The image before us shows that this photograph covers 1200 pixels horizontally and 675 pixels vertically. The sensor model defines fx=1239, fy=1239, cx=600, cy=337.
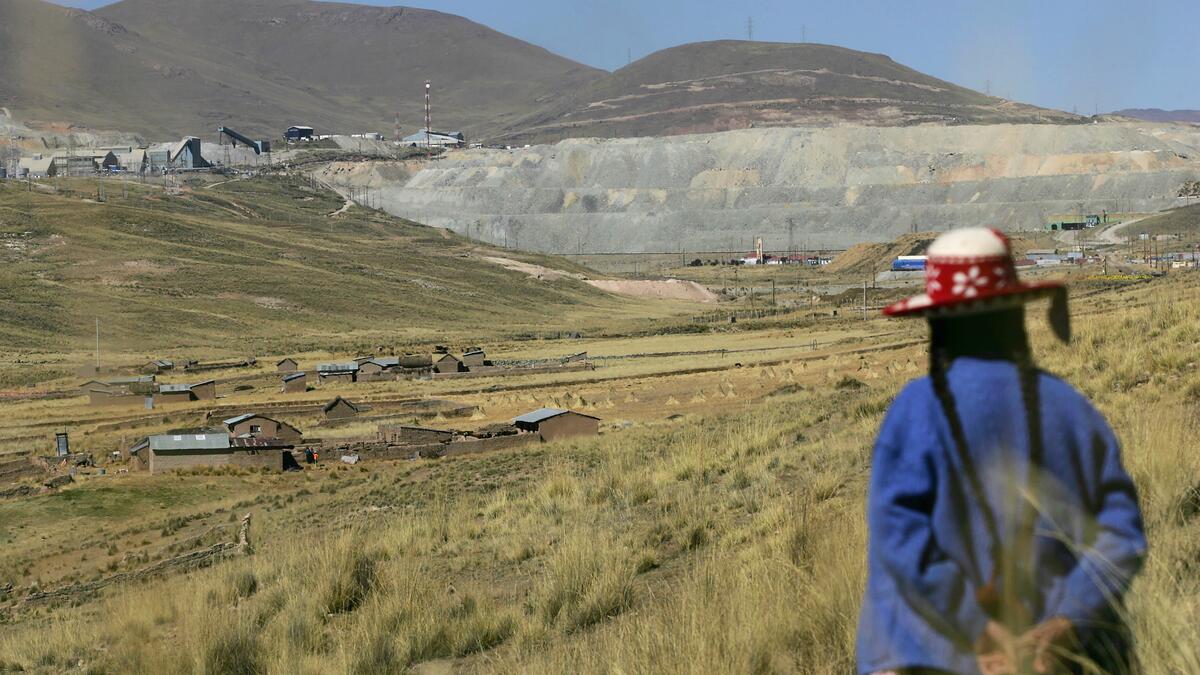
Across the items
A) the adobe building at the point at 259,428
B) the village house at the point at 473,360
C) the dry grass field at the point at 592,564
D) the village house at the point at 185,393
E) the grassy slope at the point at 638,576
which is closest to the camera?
the grassy slope at the point at 638,576

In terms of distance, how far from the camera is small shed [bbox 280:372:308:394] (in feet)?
192

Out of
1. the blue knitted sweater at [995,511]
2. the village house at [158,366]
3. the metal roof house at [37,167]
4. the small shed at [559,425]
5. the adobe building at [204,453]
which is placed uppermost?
the metal roof house at [37,167]

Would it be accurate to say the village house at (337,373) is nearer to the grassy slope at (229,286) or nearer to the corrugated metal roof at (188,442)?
the grassy slope at (229,286)

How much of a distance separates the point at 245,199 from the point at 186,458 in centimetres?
13913

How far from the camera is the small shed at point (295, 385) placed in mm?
58531

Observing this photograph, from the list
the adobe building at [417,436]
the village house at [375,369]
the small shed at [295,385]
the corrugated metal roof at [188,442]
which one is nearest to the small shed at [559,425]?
the adobe building at [417,436]

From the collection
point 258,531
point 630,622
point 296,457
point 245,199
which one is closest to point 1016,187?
point 245,199

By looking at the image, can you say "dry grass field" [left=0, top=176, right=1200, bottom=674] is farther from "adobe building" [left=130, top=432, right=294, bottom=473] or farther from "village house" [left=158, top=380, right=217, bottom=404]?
"village house" [left=158, top=380, right=217, bottom=404]

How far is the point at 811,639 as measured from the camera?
5.81m

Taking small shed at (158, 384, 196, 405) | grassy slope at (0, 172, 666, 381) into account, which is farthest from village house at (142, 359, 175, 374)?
small shed at (158, 384, 196, 405)

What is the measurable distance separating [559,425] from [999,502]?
103 ft

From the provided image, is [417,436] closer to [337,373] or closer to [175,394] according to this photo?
[175,394]

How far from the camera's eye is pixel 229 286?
358 feet

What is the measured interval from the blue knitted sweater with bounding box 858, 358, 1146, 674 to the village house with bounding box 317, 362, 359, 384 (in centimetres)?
6043
